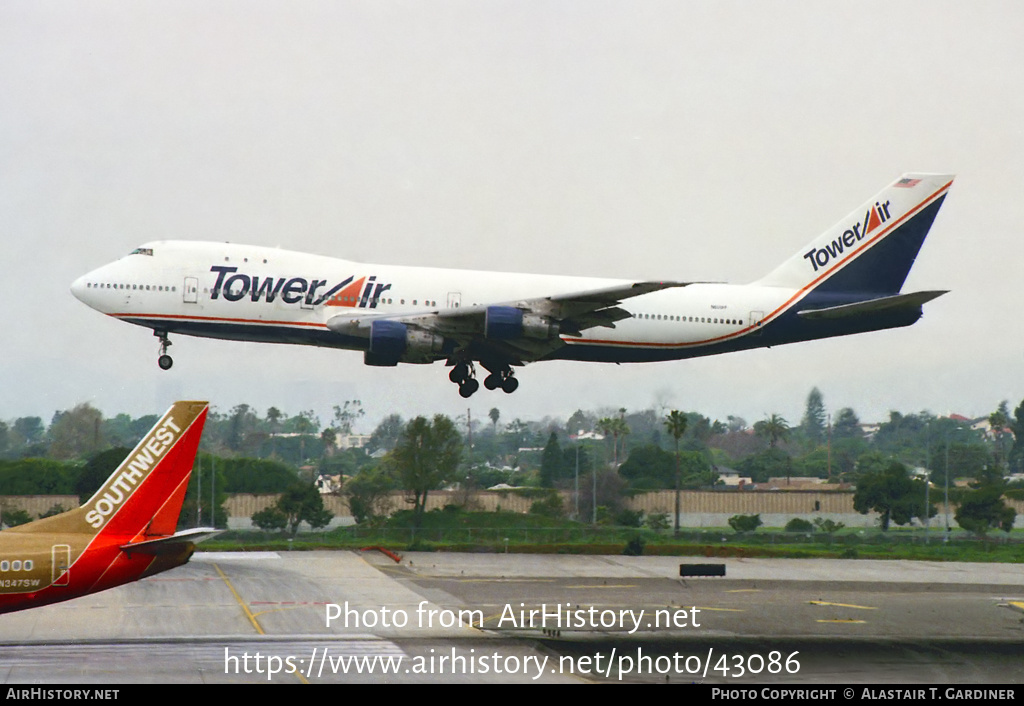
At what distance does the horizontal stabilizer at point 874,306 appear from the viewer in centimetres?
4891

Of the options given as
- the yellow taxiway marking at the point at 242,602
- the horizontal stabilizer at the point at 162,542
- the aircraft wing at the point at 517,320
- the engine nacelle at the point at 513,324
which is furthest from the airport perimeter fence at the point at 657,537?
the horizontal stabilizer at the point at 162,542

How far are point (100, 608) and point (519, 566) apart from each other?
23.5 metres

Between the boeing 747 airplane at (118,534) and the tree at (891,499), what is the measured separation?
51223 millimetres

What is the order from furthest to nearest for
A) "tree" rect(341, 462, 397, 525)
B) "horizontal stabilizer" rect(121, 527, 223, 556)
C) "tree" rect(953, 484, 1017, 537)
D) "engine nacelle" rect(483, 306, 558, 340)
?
"tree" rect(953, 484, 1017, 537), "tree" rect(341, 462, 397, 525), "engine nacelle" rect(483, 306, 558, 340), "horizontal stabilizer" rect(121, 527, 223, 556)

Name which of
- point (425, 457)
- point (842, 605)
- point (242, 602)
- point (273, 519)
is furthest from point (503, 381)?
point (273, 519)

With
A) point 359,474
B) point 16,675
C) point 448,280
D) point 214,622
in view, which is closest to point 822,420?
point 359,474

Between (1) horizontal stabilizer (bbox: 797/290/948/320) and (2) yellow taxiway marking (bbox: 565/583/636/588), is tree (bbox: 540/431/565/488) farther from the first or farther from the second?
(1) horizontal stabilizer (bbox: 797/290/948/320)

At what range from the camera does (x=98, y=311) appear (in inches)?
1886

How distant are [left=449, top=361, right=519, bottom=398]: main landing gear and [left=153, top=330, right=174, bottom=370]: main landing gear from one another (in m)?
11.5

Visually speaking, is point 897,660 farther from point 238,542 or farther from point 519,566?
point 238,542

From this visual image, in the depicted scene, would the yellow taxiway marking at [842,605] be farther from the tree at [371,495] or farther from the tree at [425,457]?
the tree at [371,495]

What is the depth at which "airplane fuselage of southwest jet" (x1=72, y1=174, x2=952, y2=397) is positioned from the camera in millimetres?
47406

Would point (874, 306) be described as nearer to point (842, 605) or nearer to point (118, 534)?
point (842, 605)

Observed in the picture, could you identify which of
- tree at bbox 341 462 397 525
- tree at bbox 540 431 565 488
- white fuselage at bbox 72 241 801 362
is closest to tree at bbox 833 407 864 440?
tree at bbox 540 431 565 488
